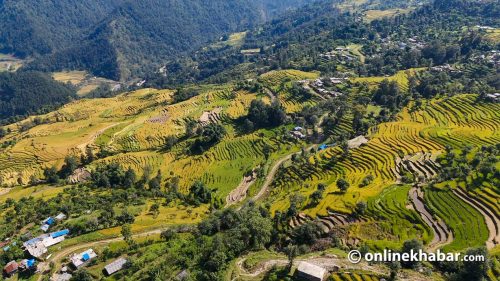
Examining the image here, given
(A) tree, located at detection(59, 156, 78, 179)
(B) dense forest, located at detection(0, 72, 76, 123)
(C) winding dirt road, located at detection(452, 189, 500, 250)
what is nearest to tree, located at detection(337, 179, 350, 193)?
(C) winding dirt road, located at detection(452, 189, 500, 250)

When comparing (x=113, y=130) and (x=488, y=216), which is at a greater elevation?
(x=113, y=130)

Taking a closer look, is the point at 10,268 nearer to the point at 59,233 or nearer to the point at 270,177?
the point at 59,233

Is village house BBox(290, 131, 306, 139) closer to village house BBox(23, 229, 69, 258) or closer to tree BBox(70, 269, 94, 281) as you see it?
village house BBox(23, 229, 69, 258)

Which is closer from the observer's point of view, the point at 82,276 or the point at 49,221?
the point at 82,276

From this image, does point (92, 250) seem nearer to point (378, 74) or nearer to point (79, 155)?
point (79, 155)

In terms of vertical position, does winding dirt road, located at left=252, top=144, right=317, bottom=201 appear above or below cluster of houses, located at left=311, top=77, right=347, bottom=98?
below

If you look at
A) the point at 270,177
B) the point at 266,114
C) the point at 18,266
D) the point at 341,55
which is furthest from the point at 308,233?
the point at 341,55
